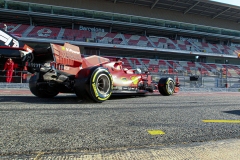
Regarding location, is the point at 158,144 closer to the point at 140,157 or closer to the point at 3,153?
the point at 140,157

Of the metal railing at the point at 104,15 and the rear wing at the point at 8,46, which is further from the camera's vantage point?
the metal railing at the point at 104,15

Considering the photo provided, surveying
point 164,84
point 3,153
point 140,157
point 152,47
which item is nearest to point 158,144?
point 140,157

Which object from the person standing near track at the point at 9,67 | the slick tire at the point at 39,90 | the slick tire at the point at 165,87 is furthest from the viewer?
the person standing near track at the point at 9,67

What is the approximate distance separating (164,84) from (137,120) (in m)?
5.27

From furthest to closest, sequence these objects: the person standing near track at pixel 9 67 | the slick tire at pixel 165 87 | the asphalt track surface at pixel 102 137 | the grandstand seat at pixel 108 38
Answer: the grandstand seat at pixel 108 38
the person standing near track at pixel 9 67
the slick tire at pixel 165 87
the asphalt track surface at pixel 102 137

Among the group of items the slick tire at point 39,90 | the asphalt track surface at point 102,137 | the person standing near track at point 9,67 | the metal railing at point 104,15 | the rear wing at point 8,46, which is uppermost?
the metal railing at point 104,15

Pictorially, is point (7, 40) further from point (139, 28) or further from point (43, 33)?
point (139, 28)

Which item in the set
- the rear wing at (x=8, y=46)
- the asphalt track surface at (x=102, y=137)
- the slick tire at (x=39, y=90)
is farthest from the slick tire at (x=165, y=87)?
the rear wing at (x=8, y=46)

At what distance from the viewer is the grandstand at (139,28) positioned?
1193 inches

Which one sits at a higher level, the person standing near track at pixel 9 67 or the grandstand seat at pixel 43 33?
the grandstand seat at pixel 43 33

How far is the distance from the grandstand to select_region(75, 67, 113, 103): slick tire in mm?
22562

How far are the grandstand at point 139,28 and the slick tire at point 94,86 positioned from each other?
74.0 feet

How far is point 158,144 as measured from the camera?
1.79 meters

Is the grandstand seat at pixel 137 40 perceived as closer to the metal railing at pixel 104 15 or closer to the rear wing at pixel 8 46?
the metal railing at pixel 104 15
